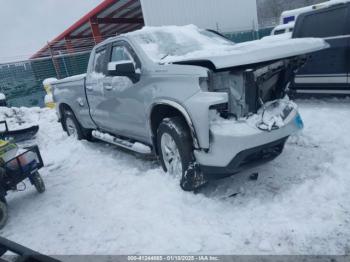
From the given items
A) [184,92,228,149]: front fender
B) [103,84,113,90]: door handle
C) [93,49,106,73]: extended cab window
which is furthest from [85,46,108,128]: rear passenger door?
[184,92,228,149]: front fender

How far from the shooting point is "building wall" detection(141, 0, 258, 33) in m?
18.2

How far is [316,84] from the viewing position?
6.63 metres

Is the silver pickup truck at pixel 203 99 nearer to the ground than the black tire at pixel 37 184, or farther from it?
farther from it

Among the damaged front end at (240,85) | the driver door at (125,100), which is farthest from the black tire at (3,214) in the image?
the damaged front end at (240,85)

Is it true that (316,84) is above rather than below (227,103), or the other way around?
below

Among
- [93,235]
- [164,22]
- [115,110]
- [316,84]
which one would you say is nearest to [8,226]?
[93,235]

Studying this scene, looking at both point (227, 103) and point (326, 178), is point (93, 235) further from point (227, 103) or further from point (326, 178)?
point (326, 178)

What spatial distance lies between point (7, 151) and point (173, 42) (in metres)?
2.83

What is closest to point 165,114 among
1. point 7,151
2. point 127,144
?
point 127,144

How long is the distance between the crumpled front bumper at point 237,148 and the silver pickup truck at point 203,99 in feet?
0.03

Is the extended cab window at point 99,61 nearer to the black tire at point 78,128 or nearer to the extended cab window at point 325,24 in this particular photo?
the black tire at point 78,128

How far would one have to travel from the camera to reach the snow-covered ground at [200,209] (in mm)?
2939

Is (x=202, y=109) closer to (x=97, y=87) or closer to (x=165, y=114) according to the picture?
(x=165, y=114)

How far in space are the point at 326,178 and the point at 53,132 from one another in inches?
296
